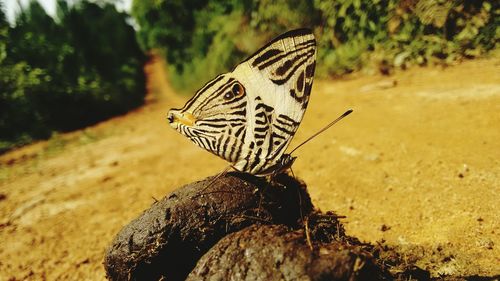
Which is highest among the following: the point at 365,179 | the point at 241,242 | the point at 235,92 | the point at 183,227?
the point at 235,92

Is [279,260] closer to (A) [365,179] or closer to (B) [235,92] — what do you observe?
(B) [235,92]

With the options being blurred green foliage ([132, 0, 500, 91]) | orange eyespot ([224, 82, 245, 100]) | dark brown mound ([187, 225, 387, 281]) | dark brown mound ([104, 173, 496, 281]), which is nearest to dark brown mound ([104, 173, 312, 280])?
dark brown mound ([104, 173, 496, 281])

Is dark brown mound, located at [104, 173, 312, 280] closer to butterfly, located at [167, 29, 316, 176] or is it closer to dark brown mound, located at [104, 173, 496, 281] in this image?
dark brown mound, located at [104, 173, 496, 281]

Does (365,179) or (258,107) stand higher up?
(258,107)

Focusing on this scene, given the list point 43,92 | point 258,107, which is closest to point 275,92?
point 258,107

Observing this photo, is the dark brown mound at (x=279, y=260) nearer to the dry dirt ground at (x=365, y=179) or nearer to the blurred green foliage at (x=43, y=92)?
the dry dirt ground at (x=365, y=179)
